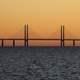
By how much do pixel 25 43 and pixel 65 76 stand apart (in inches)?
475

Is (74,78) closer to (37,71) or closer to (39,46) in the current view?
(37,71)

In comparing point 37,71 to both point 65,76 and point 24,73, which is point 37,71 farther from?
point 65,76

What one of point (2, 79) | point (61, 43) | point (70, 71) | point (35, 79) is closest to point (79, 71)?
point (70, 71)

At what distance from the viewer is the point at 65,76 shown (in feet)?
23.8

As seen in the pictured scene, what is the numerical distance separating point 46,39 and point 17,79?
1259cm

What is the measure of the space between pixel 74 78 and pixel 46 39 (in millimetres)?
12436

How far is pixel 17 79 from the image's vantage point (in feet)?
22.2

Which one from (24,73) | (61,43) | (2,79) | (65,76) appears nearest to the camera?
(2,79)

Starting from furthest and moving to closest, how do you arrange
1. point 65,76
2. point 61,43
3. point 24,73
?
point 61,43 → point 24,73 → point 65,76

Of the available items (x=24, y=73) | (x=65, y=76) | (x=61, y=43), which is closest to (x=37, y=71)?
(x=24, y=73)

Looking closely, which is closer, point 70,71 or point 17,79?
point 17,79

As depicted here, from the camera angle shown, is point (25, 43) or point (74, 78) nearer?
point (74, 78)

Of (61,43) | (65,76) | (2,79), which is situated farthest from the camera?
(61,43)

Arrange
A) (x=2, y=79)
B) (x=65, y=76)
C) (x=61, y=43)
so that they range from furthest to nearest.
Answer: (x=61, y=43) → (x=65, y=76) → (x=2, y=79)
